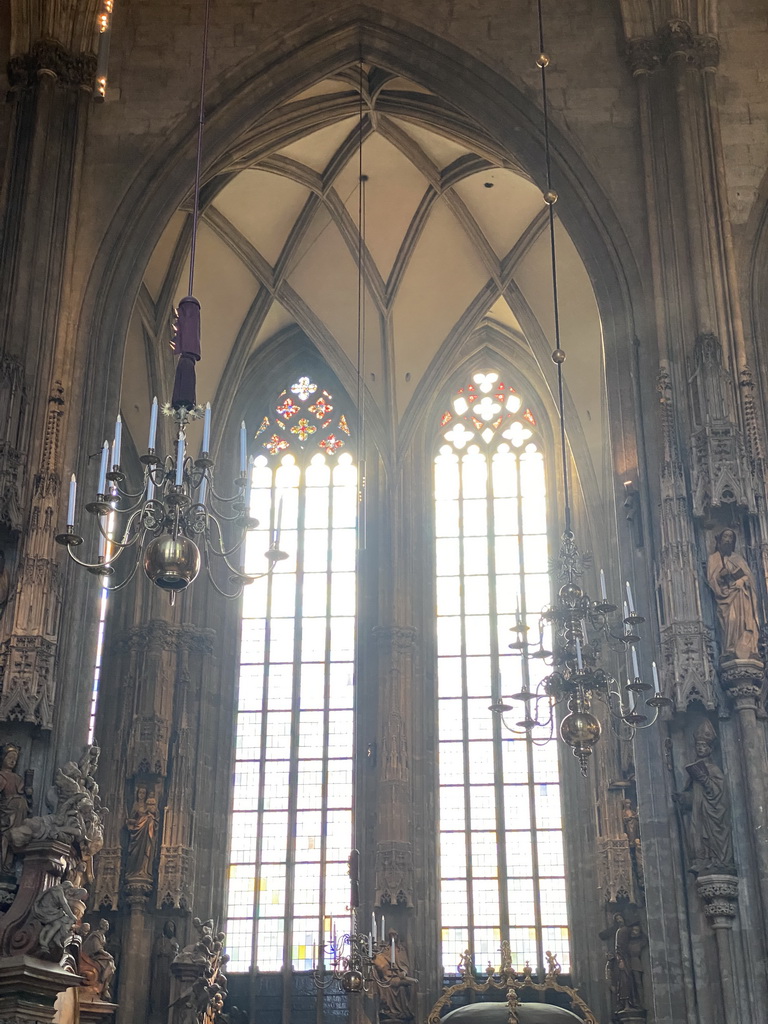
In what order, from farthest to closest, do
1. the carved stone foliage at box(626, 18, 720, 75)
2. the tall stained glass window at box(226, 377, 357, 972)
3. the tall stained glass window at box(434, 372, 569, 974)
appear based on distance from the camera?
the tall stained glass window at box(226, 377, 357, 972)
the tall stained glass window at box(434, 372, 569, 974)
the carved stone foliage at box(626, 18, 720, 75)

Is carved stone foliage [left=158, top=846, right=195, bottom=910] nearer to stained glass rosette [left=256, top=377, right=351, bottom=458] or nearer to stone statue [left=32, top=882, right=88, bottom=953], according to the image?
stone statue [left=32, top=882, right=88, bottom=953]

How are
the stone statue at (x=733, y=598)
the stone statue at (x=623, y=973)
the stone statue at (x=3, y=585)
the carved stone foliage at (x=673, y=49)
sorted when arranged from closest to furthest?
the stone statue at (x=733, y=598)
the stone statue at (x=3, y=585)
the carved stone foliage at (x=673, y=49)
the stone statue at (x=623, y=973)

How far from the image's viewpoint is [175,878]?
1977 cm

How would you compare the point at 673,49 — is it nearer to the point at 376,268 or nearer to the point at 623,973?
the point at 376,268

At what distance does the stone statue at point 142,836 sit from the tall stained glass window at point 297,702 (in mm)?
1787

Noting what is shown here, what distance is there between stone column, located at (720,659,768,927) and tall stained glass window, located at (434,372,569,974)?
5.29 metres

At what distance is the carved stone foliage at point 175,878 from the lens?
1962cm

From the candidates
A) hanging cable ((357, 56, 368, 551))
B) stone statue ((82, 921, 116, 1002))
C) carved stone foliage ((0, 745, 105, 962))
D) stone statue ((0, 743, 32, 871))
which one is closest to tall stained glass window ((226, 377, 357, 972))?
hanging cable ((357, 56, 368, 551))

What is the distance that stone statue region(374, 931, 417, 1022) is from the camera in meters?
18.5

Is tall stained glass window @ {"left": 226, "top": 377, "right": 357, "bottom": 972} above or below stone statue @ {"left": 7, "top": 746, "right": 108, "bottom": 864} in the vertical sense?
above

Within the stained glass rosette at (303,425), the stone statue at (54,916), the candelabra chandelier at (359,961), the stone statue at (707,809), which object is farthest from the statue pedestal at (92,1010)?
the stained glass rosette at (303,425)

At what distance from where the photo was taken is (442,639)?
2266cm

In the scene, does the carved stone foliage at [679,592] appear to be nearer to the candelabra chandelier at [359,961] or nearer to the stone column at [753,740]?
the stone column at [753,740]

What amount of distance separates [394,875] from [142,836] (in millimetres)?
3714
